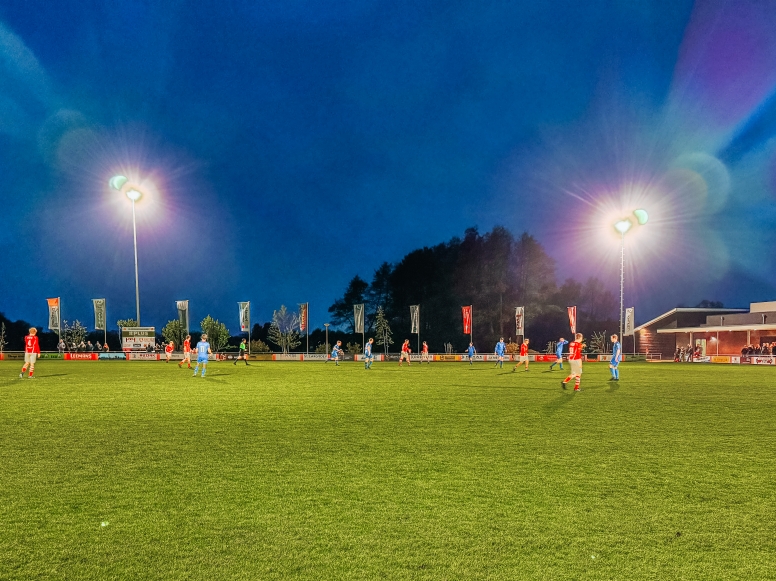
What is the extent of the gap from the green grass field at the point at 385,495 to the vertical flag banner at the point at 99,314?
4250 centimetres

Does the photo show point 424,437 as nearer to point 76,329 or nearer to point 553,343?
point 553,343

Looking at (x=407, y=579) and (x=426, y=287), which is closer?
(x=407, y=579)

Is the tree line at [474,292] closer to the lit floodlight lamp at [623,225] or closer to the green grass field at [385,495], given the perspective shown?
the lit floodlight lamp at [623,225]

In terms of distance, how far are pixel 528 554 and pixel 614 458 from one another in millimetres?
3983

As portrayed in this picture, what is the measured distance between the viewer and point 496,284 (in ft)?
A: 225

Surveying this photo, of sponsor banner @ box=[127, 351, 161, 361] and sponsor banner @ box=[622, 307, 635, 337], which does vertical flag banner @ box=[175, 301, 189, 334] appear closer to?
sponsor banner @ box=[127, 351, 161, 361]

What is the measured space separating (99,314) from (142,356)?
28.1 feet

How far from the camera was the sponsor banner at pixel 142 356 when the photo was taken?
4444 centimetres

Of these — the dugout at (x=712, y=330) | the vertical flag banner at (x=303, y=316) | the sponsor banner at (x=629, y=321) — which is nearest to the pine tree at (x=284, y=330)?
the vertical flag banner at (x=303, y=316)

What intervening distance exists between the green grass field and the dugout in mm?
43786

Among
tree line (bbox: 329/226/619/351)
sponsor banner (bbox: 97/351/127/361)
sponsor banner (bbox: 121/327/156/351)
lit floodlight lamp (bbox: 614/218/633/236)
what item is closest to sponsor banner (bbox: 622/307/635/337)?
lit floodlight lamp (bbox: 614/218/633/236)

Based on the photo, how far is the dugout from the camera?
46781mm

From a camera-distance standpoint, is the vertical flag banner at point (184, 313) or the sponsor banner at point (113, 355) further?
the vertical flag banner at point (184, 313)

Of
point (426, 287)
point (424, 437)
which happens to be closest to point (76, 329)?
point (426, 287)
